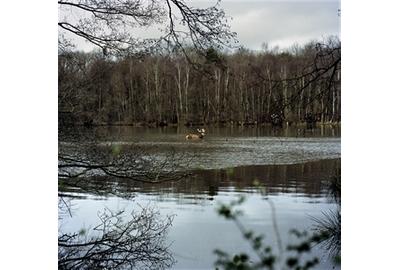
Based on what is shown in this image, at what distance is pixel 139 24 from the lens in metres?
2.31

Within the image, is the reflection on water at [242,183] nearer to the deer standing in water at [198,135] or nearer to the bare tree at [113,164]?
the bare tree at [113,164]

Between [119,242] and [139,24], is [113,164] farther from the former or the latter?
[139,24]

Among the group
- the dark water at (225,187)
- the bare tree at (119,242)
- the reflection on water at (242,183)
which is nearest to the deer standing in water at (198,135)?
the dark water at (225,187)

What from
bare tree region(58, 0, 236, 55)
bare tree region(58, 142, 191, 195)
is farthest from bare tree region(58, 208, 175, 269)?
bare tree region(58, 0, 236, 55)

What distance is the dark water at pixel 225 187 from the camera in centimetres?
216

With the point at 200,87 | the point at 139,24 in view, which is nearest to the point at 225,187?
the point at 200,87

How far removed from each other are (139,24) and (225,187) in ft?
2.86

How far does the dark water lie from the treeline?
0.07 metres

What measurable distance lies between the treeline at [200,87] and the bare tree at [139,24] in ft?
0.19

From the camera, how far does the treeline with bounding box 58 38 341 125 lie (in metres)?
2.24

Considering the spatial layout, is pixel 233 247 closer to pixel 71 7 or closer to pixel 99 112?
pixel 99 112
